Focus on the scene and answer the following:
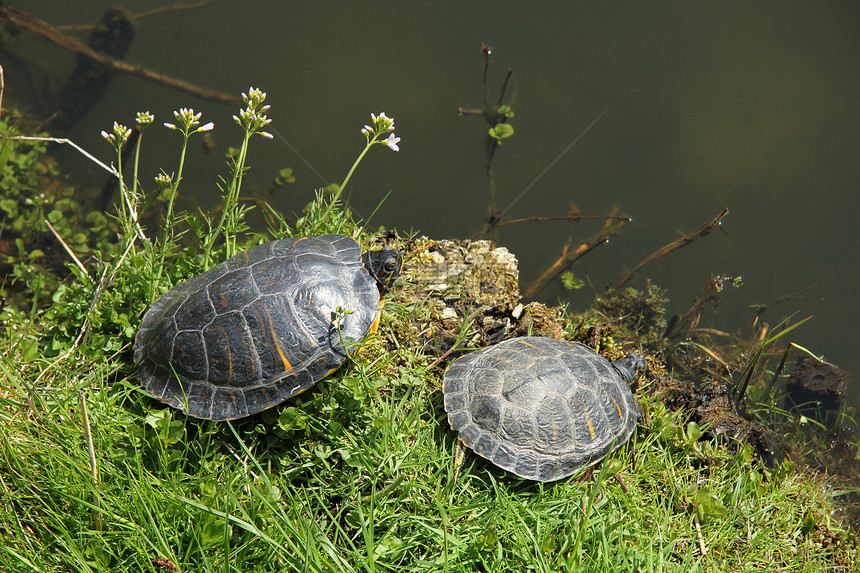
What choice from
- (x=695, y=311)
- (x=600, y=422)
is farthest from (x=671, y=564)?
(x=695, y=311)

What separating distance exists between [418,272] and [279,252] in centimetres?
114

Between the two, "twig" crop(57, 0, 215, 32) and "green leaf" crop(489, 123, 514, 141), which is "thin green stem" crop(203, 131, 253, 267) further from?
"twig" crop(57, 0, 215, 32)

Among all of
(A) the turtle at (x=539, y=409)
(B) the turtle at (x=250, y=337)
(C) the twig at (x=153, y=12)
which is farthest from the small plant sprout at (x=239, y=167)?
(C) the twig at (x=153, y=12)

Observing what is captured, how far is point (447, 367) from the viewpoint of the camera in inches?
122

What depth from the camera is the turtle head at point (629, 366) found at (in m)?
3.15

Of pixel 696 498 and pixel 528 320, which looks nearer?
pixel 696 498

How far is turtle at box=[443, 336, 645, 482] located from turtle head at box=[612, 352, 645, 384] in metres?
0.14

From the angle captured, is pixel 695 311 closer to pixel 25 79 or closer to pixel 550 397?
pixel 550 397

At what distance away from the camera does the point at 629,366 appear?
3197 millimetres

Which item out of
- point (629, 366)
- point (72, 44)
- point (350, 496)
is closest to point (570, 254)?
point (629, 366)

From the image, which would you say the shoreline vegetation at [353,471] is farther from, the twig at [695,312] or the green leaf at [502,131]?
the green leaf at [502,131]

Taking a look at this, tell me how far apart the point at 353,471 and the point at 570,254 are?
3.59 meters

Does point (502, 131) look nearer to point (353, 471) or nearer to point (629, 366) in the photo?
point (629, 366)

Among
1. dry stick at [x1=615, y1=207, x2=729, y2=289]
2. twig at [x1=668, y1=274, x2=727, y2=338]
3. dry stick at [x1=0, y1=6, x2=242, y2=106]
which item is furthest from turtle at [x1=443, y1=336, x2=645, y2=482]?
dry stick at [x1=0, y1=6, x2=242, y2=106]
